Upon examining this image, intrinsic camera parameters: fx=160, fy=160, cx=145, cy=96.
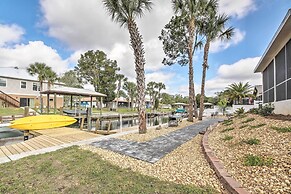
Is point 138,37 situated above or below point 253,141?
above

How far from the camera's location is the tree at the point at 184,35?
45.4 ft

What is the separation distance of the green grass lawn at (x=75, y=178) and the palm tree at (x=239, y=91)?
90.8 feet

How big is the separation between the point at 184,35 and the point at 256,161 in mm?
15854

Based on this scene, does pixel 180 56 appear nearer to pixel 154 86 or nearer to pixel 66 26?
pixel 66 26

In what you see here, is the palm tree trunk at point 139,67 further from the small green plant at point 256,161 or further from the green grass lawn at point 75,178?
the small green plant at point 256,161

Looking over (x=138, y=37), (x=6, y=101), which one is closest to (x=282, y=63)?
(x=138, y=37)

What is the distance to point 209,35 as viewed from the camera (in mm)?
15031

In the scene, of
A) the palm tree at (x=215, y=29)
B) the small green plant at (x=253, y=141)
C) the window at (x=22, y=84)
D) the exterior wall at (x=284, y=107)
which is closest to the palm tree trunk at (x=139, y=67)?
the small green plant at (x=253, y=141)

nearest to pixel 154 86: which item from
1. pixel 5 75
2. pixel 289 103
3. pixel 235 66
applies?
pixel 235 66

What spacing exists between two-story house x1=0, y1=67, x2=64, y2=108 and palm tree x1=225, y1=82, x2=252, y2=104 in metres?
34.3

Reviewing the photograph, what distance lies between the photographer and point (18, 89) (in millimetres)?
27078

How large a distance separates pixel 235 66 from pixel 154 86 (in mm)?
33565

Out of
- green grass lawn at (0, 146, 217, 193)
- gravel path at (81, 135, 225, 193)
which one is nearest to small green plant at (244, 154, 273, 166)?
gravel path at (81, 135, 225, 193)

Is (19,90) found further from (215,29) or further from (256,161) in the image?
(256,161)
